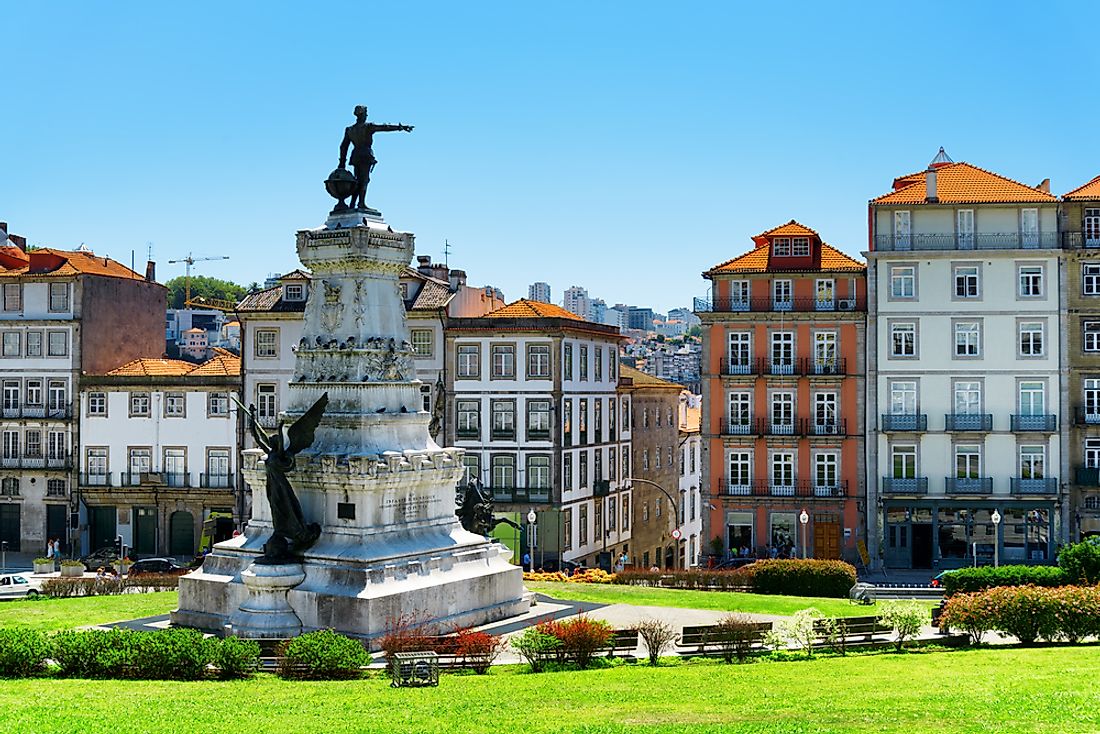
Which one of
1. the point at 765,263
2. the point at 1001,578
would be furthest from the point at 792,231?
the point at 1001,578

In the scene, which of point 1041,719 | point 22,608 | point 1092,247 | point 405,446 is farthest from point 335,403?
point 1092,247

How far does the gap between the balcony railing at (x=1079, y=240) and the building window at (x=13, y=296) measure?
4180 cm

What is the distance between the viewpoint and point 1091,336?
46781 millimetres

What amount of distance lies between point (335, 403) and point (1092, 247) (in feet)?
100

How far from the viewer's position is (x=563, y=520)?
4950cm

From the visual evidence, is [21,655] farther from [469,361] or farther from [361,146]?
[469,361]

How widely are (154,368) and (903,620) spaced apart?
38.9 meters

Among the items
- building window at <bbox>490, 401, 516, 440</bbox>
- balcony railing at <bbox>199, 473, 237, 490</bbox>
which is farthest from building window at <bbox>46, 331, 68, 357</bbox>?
building window at <bbox>490, 401, 516, 440</bbox>

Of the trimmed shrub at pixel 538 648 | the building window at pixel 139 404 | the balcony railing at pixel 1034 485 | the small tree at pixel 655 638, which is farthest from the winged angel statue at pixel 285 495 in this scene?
the building window at pixel 139 404

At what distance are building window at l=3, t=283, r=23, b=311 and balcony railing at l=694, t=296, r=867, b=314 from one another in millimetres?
28849

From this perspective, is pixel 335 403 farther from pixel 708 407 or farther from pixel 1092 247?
pixel 1092 247

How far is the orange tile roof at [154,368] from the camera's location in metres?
55.1

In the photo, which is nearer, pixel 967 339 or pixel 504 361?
pixel 967 339

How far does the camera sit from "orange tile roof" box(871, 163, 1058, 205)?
153ft
